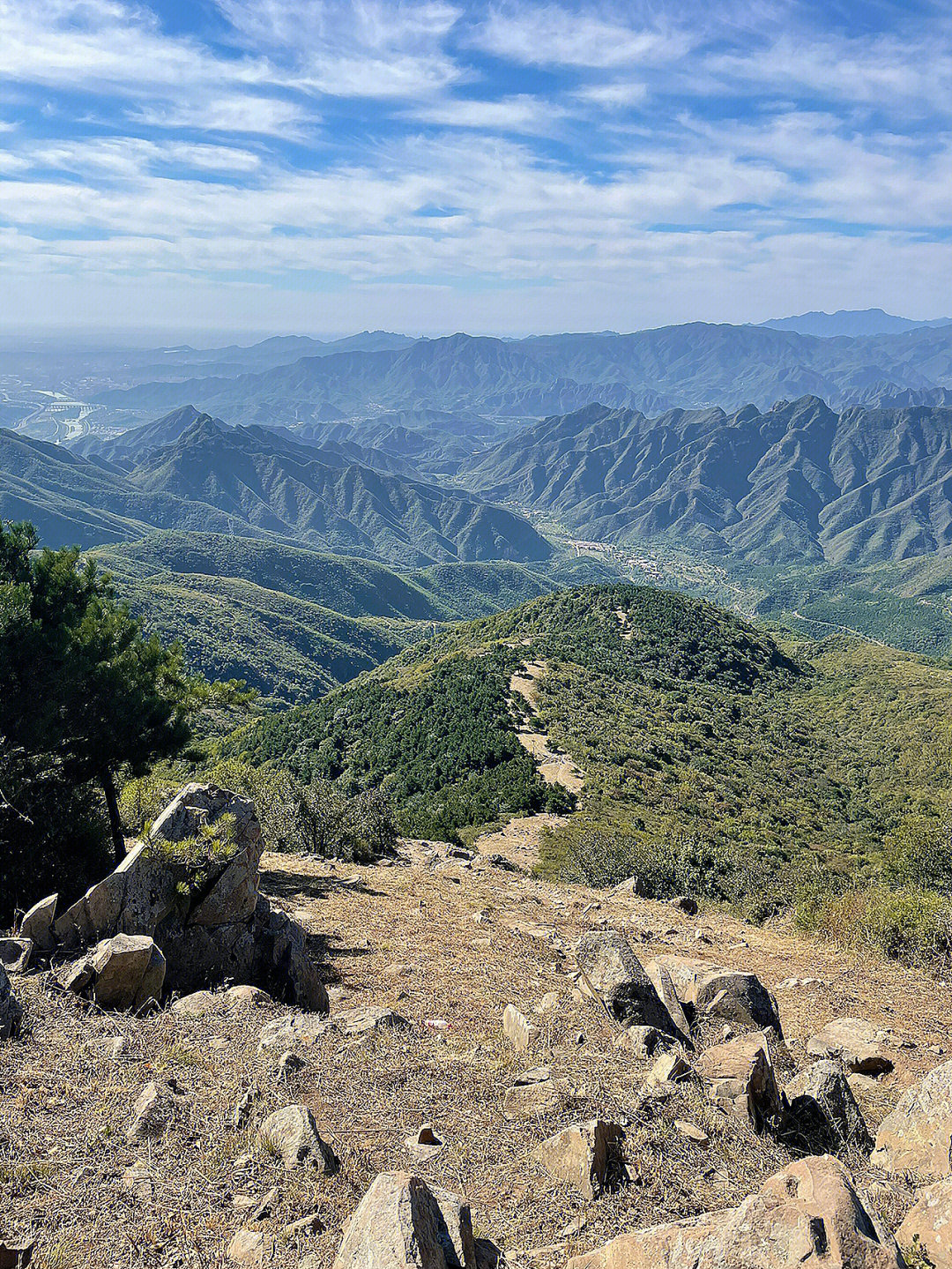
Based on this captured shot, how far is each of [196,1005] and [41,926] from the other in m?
2.81

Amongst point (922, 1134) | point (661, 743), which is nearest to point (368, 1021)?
point (922, 1134)

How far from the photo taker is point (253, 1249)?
5.57 metres

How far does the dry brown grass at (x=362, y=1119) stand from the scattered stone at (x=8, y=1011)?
216mm

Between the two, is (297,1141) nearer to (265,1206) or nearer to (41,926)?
(265,1206)

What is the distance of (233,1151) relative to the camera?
6770mm

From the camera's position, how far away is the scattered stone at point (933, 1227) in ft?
17.3

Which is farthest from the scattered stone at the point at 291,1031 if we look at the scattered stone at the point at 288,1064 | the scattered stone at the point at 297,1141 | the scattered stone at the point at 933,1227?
the scattered stone at the point at 933,1227

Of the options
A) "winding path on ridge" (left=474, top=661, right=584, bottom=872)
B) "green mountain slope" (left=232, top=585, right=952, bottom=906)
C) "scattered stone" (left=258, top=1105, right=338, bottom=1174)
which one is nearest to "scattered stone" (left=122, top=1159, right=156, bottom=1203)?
"scattered stone" (left=258, top=1105, right=338, bottom=1174)

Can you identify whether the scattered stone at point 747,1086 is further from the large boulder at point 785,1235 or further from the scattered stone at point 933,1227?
the large boulder at point 785,1235

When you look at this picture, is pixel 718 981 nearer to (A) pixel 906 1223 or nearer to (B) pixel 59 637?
(A) pixel 906 1223

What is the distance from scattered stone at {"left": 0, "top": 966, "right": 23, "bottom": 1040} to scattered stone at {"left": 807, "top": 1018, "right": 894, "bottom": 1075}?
35.2ft

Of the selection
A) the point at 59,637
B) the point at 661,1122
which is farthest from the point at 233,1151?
the point at 59,637

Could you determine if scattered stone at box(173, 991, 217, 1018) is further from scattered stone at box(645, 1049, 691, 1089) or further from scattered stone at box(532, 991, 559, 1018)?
scattered stone at box(645, 1049, 691, 1089)

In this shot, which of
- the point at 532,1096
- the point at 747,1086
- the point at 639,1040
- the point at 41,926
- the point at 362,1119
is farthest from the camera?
the point at 41,926
